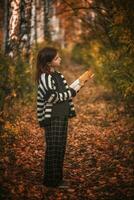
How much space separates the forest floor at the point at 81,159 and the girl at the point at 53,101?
638 mm

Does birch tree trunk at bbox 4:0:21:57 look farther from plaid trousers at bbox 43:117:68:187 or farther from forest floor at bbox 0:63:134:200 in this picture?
plaid trousers at bbox 43:117:68:187

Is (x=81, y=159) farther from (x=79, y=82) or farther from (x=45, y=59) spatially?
(x=45, y=59)

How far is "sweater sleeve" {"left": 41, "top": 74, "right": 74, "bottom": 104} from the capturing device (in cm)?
648

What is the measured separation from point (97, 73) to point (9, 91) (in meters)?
5.26

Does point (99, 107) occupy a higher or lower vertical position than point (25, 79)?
lower

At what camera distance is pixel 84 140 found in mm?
9742

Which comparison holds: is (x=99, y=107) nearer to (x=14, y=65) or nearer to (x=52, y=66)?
(x=14, y=65)

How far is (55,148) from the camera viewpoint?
6754 mm

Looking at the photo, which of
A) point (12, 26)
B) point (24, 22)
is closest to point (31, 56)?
point (24, 22)

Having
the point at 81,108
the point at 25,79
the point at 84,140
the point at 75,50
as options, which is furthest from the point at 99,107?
the point at 75,50

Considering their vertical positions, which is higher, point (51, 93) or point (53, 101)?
point (51, 93)

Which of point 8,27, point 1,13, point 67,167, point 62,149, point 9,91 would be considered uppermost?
point 1,13

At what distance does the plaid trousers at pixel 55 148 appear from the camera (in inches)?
262

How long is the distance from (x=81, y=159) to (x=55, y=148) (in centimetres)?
181
